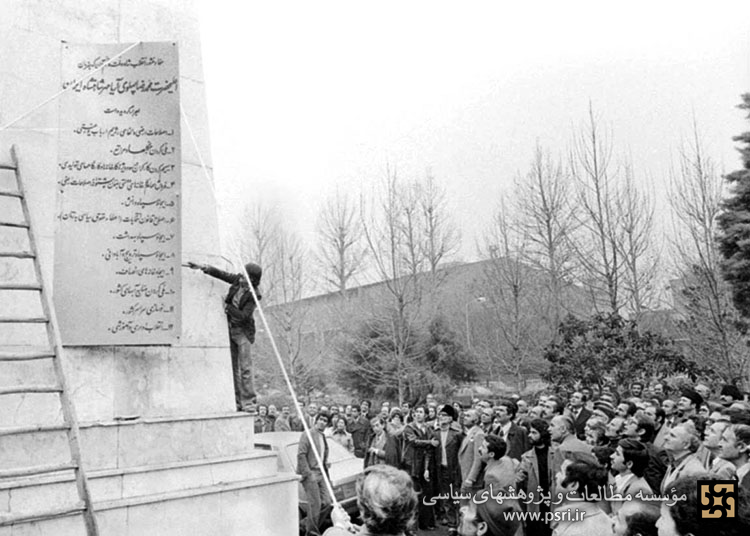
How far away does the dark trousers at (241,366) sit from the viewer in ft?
21.7

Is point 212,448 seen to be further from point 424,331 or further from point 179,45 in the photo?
point 424,331

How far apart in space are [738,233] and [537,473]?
38.1 ft

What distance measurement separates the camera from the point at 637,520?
12.0 ft

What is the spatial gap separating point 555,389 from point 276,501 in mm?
10495

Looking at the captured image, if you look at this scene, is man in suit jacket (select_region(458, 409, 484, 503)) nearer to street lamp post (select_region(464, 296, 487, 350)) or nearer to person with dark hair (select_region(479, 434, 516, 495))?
person with dark hair (select_region(479, 434, 516, 495))

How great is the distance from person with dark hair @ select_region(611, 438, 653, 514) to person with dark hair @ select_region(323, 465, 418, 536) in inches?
102

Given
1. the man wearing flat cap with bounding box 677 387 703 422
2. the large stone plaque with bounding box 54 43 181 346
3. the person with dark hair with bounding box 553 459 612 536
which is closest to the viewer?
the person with dark hair with bounding box 553 459 612 536

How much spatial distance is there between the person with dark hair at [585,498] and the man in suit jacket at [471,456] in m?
3.54

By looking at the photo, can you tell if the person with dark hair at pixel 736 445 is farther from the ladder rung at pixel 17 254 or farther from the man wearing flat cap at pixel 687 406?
the ladder rung at pixel 17 254

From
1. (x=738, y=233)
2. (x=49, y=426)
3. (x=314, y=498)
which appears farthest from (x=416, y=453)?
(x=738, y=233)

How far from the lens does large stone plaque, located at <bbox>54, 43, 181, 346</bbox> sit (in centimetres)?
581

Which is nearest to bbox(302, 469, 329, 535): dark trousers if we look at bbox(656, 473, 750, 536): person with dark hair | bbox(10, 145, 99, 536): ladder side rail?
bbox(10, 145, 99, 536): ladder side rail

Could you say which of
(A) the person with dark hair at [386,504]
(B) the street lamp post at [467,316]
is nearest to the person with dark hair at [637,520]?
(A) the person with dark hair at [386,504]

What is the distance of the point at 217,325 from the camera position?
651 centimetres
